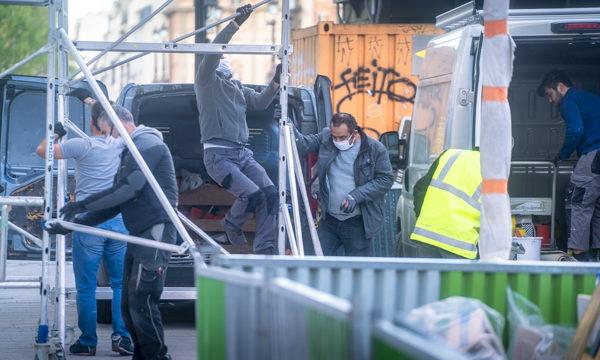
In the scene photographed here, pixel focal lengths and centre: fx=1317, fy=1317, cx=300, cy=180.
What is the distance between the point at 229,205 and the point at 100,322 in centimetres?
156

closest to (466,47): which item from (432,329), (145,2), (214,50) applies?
(214,50)

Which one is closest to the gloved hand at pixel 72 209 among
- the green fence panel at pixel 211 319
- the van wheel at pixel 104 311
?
the van wheel at pixel 104 311

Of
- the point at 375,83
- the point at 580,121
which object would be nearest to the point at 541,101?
the point at 580,121

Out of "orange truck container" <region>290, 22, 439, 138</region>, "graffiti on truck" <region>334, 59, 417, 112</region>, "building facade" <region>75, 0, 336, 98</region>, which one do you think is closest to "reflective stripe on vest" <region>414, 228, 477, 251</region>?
"orange truck container" <region>290, 22, 439, 138</region>

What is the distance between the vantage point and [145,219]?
8297 millimetres

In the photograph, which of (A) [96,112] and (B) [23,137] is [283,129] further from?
(B) [23,137]

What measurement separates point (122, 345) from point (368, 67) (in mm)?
8984

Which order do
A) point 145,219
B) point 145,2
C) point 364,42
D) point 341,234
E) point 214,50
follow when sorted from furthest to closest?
point 145,2 < point 364,42 < point 341,234 < point 214,50 < point 145,219

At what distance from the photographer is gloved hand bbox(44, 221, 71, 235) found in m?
8.38

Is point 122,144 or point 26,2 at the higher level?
point 26,2

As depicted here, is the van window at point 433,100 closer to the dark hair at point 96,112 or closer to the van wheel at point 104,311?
the dark hair at point 96,112

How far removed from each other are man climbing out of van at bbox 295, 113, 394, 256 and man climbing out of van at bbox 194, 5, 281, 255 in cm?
64

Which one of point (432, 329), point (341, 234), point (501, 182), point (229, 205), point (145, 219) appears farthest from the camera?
point (229, 205)

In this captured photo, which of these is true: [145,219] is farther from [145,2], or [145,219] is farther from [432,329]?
[145,2]
